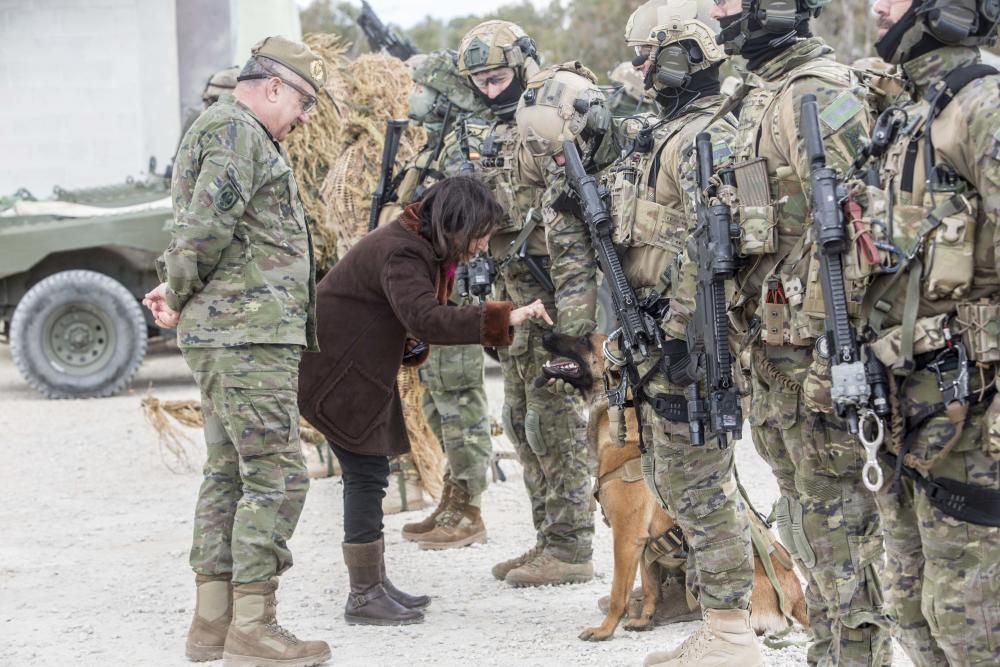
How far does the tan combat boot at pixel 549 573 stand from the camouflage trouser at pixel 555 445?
4 cm

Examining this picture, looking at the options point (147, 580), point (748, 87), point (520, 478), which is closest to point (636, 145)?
point (748, 87)

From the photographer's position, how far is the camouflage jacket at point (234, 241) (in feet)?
14.9

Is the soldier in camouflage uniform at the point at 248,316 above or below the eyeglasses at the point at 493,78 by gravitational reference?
below

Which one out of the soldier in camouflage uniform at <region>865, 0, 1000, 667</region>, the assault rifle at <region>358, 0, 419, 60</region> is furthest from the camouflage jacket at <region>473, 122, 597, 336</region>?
the assault rifle at <region>358, 0, 419, 60</region>

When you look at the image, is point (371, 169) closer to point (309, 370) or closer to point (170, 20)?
point (309, 370)

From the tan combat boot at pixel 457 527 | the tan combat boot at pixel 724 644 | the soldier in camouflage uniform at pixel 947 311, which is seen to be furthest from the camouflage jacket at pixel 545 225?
the soldier in camouflage uniform at pixel 947 311

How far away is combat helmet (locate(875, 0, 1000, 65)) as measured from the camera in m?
3.09

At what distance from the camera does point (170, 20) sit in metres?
14.6

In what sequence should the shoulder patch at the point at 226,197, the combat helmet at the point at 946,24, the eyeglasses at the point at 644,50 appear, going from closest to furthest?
the combat helmet at the point at 946,24 → the shoulder patch at the point at 226,197 → the eyeglasses at the point at 644,50

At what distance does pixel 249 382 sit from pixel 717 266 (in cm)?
171

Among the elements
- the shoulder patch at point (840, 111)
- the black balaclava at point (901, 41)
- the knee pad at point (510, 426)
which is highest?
the black balaclava at point (901, 41)

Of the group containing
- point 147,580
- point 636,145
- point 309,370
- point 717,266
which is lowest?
point 147,580

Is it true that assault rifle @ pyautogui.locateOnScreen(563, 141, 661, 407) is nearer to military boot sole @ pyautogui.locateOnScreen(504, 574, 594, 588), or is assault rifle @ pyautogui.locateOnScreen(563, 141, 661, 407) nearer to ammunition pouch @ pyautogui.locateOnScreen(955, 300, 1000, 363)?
military boot sole @ pyautogui.locateOnScreen(504, 574, 594, 588)

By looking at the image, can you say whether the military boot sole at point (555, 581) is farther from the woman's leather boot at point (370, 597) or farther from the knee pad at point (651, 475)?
the knee pad at point (651, 475)
